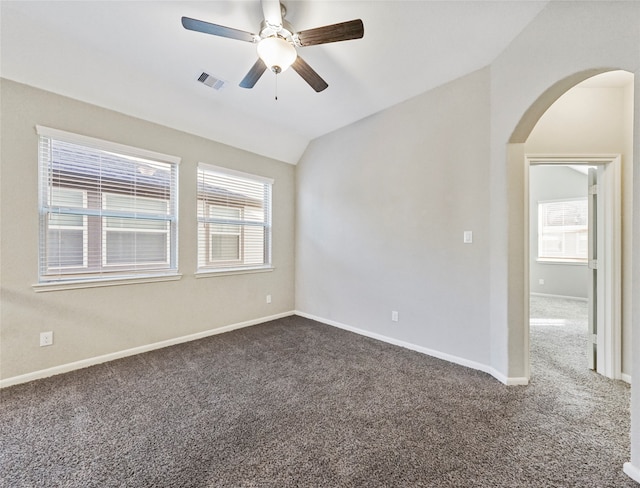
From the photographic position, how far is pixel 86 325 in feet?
8.54

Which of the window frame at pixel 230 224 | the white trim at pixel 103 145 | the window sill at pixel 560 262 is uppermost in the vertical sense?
the white trim at pixel 103 145

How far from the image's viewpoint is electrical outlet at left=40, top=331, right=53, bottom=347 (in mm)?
2378

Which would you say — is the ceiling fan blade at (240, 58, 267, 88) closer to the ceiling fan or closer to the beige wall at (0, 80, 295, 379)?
the ceiling fan

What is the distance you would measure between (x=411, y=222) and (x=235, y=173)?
2529 millimetres

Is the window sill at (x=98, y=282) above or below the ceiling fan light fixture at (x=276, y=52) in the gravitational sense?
below

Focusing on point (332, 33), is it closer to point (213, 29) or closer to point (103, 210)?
point (213, 29)

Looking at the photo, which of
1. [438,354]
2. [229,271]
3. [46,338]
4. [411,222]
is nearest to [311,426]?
[438,354]

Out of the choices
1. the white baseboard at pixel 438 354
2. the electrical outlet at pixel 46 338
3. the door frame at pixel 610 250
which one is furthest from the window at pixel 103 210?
the door frame at pixel 610 250

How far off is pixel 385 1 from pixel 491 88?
1.31 meters

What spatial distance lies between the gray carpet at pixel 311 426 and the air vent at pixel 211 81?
9.63ft

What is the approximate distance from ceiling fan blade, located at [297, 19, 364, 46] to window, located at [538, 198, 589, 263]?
698 cm

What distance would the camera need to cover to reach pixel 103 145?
8.82 ft

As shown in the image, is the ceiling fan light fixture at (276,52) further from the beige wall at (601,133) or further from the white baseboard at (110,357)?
the white baseboard at (110,357)

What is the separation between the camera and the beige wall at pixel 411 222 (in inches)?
102
